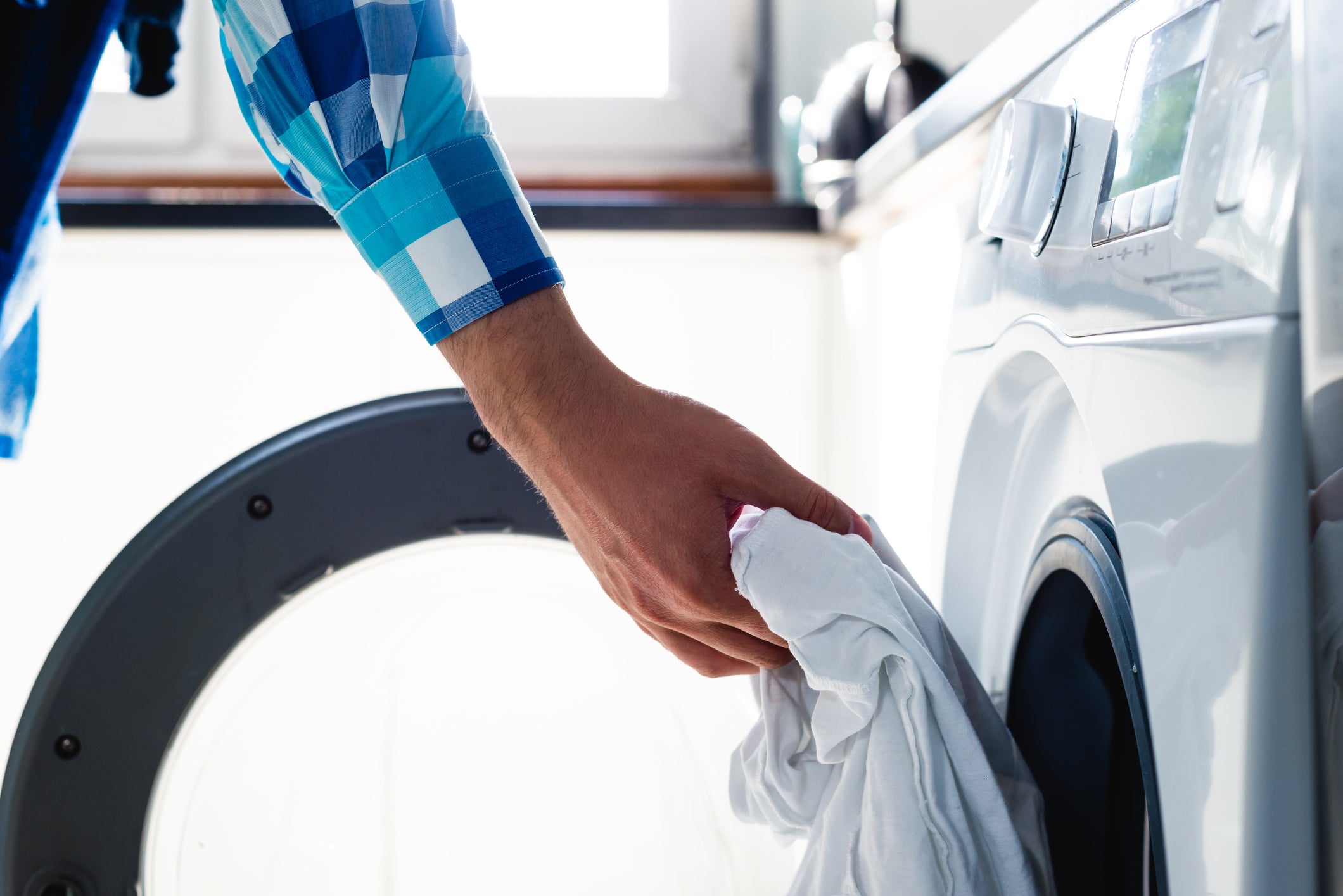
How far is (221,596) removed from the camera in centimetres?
62

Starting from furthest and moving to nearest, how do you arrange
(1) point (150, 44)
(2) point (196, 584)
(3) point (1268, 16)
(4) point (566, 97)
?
(4) point (566, 97) < (1) point (150, 44) < (2) point (196, 584) < (3) point (1268, 16)

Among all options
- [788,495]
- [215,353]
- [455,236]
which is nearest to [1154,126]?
[788,495]

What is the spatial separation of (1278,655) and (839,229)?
0.68m

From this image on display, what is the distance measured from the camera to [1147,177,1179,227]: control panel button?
11.8 inches

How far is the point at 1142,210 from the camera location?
32cm

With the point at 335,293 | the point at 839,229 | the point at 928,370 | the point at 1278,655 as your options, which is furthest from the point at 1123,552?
Result: the point at 335,293

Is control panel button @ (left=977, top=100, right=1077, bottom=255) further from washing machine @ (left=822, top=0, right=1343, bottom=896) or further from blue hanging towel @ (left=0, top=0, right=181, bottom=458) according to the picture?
blue hanging towel @ (left=0, top=0, right=181, bottom=458)

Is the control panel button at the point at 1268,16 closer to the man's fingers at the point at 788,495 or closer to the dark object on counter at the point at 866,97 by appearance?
the man's fingers at the point at 788,495

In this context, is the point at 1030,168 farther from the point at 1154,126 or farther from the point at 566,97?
the point at 566,97

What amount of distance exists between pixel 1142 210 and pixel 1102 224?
28mm

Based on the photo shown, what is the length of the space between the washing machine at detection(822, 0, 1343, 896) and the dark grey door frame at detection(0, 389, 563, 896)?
0.99 feet

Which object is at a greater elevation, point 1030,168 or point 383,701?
point 1030,168

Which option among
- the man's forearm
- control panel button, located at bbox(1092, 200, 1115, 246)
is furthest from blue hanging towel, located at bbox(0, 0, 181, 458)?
control panel button, located at bbox(1092, 200, 1115, 246)

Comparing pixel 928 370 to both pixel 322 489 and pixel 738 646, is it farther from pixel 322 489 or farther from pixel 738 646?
pixel 322 489
